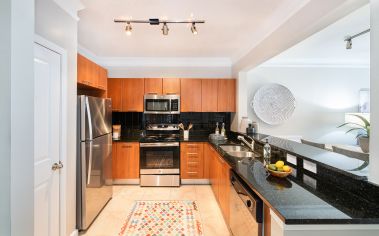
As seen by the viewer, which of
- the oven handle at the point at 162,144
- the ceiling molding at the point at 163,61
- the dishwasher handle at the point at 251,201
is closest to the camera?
the dishwasher handle at the point at 251,201

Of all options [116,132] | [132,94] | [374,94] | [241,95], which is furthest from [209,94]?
[374,94]

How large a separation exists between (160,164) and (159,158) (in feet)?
0.38

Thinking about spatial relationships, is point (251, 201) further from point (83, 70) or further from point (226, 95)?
point (226, 95)

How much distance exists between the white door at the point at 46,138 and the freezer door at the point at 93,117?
13.4 inches

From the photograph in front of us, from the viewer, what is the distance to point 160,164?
3916 mm

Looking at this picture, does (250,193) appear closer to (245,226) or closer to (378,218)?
(245,226)

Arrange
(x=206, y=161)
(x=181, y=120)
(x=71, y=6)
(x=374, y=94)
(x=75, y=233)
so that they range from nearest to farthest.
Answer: (x=374, y=94) → (x=71, y=6) → (x=75, y=233) → (x=206, y=161) → (x=181, y=120)

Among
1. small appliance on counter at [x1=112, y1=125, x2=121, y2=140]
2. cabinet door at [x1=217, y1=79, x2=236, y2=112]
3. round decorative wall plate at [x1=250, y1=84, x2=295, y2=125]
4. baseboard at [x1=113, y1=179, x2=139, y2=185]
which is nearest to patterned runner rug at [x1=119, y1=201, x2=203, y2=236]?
baseboard at [x1=113, y1=179, x2=139, y2=185]

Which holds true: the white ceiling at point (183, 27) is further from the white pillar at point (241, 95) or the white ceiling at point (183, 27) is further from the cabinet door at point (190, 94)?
the cabinet door at point (190, 94)

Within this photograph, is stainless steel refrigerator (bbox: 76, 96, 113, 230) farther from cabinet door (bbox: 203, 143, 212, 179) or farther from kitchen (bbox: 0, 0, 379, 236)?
cabinet door (bbox: 203, 143, 212, 179)

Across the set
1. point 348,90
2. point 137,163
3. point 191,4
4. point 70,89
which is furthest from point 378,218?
point 348,90

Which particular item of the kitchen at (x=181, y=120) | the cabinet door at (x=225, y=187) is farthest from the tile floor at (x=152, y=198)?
the cabinet door at (x=225, y=187)

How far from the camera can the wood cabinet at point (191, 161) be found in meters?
3.98

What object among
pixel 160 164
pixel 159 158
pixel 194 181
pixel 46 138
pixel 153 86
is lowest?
pixel 194 181
